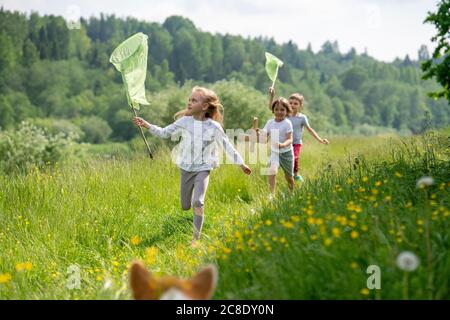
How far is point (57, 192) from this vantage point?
7488 millimetres

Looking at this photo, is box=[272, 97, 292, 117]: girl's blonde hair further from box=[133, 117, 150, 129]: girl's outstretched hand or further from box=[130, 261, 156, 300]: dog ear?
box=[130, 261, 156, 300]: dog ear

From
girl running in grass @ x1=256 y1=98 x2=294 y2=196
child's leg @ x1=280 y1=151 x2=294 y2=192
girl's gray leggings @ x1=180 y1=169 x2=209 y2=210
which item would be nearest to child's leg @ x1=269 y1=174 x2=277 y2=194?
girl running in grass @ x1=256 y1=98 x2=294 y2=196

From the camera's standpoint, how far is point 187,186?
6.81 metres

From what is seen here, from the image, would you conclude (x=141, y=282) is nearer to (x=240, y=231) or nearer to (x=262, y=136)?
(x=240, y=231)

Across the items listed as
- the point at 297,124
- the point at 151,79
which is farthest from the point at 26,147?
the point at 151,79

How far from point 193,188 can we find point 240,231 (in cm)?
178

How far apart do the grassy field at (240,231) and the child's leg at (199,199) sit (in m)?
0.22

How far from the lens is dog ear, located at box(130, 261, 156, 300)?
331cm

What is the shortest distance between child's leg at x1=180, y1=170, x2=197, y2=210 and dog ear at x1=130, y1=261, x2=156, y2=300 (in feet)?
11.2

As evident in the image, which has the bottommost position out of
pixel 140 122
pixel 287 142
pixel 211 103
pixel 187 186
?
pixel 187 186

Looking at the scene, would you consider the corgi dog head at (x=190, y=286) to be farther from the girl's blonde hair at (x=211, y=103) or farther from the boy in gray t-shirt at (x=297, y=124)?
the boy in gray t-shirt at (x=297, y=124)

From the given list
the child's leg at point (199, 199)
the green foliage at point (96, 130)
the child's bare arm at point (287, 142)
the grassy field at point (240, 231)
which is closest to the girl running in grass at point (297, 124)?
the grassy field at point (240, 231)

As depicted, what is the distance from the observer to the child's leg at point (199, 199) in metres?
6.52
